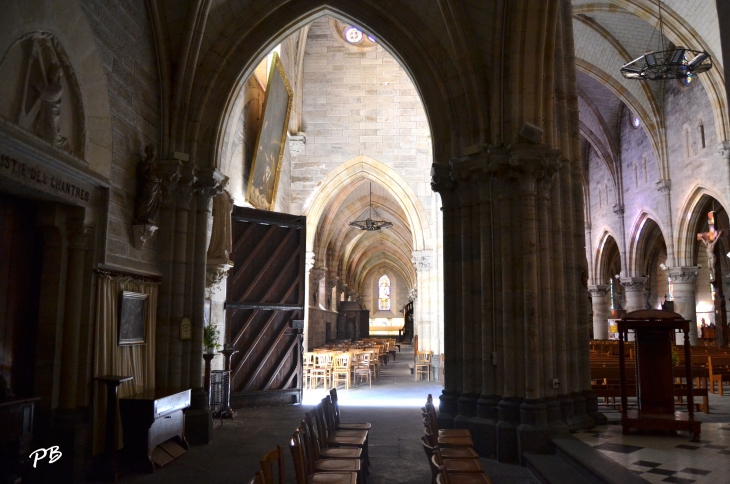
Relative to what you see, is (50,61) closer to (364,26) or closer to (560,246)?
(364,26)

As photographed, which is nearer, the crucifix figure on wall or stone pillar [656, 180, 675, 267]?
the crucifix figure on wall

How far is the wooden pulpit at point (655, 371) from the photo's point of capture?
7.09 meters

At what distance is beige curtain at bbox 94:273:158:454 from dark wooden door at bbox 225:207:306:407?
3763 mm

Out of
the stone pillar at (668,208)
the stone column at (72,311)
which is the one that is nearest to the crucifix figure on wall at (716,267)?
the stone pillar at (668,208)

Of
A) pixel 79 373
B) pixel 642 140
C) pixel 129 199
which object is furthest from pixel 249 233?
pixel 642 140

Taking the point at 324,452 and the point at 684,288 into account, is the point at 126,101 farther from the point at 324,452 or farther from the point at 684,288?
the point at 684,288

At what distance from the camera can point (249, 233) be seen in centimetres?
1272

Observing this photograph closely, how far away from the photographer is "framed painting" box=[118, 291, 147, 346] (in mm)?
7539

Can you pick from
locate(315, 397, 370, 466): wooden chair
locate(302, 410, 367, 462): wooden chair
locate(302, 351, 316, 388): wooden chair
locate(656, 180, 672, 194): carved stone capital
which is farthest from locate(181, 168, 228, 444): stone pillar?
locate(656, 180, 672, 194): carved stone capital

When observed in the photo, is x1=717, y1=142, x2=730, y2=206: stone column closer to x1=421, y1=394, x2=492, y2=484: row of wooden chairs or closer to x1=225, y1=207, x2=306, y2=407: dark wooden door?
x1=225, y1=207, x2=306, y2=407: dark wooden door

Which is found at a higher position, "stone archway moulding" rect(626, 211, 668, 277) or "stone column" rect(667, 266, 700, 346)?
"stone archway moulding" rect(626, 211, 668, 277)

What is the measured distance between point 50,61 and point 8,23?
0.76 m

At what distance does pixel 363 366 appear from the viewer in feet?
57.6

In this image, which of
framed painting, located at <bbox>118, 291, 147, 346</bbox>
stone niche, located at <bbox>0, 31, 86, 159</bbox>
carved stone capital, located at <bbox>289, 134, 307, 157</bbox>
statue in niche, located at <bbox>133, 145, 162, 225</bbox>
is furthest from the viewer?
Answer: carved stone capital, located at <bbox>289, 134, 307, 157</bbox>
